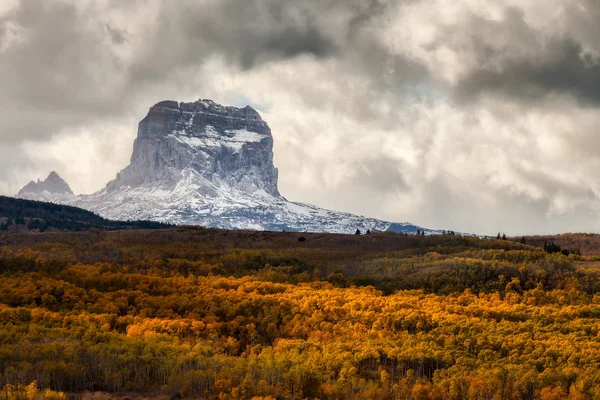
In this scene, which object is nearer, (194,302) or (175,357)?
(175,357)

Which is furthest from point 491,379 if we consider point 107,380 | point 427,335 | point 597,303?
point 597,303

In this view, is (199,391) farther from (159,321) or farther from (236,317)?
(236,317)

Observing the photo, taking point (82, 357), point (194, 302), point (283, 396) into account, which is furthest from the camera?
point (194, 302)

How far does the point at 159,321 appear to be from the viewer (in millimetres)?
162125

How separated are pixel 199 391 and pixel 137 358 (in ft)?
60.3

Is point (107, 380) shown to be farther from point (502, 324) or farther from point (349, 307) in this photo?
point (502, 324)

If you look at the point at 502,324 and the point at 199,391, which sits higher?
the point at 502,324

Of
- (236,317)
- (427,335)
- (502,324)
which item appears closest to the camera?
(427,335)

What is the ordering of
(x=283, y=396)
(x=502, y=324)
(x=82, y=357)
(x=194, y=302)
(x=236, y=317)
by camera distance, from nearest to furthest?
(x=283, y=396), (x=82, y=357), (x=502, y=324), (x=236, y=317), (x=194, y=302)

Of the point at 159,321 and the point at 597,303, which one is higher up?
the point at 597,303

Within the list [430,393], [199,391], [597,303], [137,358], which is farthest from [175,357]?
[597,303]

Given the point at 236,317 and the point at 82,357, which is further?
the point at 236,317

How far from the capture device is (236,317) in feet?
581

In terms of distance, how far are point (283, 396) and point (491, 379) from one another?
36791 millimetres
